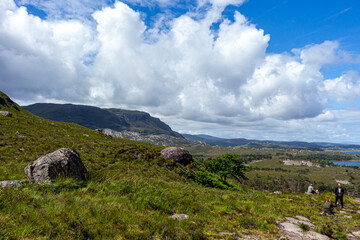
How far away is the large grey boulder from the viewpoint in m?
10.2

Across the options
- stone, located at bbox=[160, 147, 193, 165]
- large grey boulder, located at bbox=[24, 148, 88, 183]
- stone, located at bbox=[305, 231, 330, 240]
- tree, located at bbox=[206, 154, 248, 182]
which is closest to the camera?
stone, located at bbox=[305, 231, 330, 240]

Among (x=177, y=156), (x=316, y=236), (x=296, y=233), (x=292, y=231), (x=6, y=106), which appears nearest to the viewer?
(x=316, y=236)

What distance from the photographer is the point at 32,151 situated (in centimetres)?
2342

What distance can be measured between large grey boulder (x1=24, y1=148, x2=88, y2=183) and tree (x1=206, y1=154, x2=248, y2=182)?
2800 cm

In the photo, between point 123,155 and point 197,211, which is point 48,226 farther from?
point 123,155

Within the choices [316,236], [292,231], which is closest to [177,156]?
[292,231]

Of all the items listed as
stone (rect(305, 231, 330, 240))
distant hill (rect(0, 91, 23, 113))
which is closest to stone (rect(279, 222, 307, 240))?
stone (rect(305, 231, 330, 240))

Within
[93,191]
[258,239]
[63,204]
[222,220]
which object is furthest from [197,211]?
[63,204]

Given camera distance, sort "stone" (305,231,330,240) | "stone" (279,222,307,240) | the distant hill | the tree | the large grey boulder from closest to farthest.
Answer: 1. "stone" (279,222,307,240)
2. "stone" (305,231,330,240)
3. the large grey boulder
4. the tree
5. the distant hill

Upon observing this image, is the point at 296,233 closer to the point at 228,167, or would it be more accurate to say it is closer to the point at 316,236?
the point at 316,236

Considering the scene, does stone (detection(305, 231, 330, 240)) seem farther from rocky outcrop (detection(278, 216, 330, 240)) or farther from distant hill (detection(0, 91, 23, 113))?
distant hill (detection(0, 91, 23, 113))

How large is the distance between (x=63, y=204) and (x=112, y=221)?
2.39 metres

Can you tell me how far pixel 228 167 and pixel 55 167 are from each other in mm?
31252

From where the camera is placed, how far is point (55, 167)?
10.8 meters
